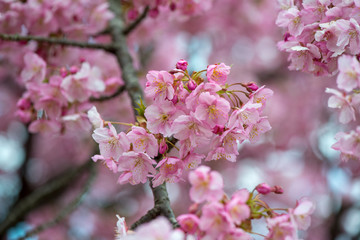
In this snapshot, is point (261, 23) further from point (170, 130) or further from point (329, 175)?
point (170, 130)

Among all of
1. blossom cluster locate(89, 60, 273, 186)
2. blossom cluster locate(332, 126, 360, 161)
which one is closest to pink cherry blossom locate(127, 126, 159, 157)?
blossom cluster locate(89, 60, 273, 186)

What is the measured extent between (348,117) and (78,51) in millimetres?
1572

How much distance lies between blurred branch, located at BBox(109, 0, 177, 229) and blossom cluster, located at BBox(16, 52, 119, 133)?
147 millimetres

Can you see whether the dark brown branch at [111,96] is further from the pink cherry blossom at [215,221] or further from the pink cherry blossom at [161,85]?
the pink cherry blossom at [215,221]

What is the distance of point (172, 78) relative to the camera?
1.25m

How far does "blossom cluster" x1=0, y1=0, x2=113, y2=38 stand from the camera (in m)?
2.13

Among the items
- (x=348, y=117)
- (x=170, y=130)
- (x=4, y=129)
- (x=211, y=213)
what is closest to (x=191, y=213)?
(x=211, y=213)

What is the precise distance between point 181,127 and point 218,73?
0.21 metres

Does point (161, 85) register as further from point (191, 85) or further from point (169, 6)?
point (169, 6)

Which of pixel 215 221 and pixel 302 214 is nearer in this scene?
pixel 215 221

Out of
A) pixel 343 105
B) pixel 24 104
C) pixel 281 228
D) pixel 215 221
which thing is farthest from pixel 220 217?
pixel 24 104

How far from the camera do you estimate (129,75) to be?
1.97 meters

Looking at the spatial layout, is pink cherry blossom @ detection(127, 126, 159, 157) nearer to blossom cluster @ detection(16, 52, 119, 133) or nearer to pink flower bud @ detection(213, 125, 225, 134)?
pink flower bud @ detection(213, 125, 225, 134)

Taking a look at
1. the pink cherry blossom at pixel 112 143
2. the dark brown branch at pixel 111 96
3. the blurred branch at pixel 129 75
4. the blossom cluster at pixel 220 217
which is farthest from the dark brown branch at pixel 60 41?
the blossom cluster at pixel 220 217
